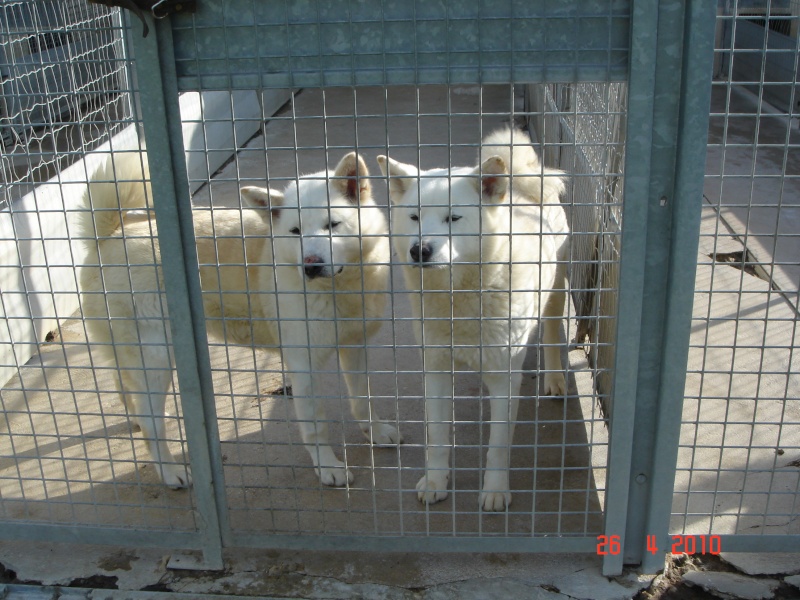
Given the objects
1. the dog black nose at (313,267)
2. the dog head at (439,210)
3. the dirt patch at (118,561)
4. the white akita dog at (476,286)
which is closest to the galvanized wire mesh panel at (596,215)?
the white akita dog at (476,286)

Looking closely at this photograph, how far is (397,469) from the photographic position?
2676 millimetres

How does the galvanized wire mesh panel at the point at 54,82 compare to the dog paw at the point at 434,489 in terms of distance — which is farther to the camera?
the dog paw at the point at 434,489

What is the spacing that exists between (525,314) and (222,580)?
1.47 metres

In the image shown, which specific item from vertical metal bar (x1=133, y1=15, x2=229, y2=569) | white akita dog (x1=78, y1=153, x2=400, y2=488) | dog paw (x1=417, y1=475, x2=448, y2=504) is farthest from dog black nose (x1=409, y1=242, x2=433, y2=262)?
dog paw (x1=417, y1=475, x2=448, y2=504)

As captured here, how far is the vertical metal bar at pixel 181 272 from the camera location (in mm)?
2113

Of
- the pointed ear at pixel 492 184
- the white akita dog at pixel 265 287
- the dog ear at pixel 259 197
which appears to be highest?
the pointed ear at pixel 492 184

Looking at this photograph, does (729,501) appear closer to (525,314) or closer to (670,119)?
(525,314)

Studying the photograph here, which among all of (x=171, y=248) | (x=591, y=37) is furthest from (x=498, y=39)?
(x=171, y=248)

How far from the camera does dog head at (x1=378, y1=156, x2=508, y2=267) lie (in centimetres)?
252

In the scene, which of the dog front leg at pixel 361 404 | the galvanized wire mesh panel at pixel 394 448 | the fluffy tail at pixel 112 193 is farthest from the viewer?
the dog front leg at pixel 361 404

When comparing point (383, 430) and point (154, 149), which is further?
point (383, 430)

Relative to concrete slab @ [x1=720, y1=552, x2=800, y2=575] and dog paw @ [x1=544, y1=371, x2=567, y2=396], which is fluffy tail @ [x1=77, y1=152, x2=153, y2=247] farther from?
concrete slab @ [x1=720, y1=552, x2=800, y2=575]

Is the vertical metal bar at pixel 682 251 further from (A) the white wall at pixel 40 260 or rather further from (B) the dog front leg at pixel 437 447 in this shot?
(A) the white wall at pixel 40 260

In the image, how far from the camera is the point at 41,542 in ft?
9.25
